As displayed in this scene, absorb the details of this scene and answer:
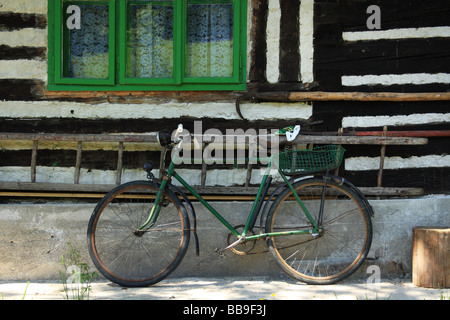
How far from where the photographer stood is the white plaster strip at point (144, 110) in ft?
17.4

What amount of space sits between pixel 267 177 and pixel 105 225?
153 centimetres

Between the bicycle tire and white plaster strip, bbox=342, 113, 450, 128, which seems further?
white plaster strip, bbox=342, 113, 450, 128

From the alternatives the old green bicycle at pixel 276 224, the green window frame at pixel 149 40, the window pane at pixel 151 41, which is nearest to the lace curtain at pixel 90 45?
the green window frame at pixel 149 40

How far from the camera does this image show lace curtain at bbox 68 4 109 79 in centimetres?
536

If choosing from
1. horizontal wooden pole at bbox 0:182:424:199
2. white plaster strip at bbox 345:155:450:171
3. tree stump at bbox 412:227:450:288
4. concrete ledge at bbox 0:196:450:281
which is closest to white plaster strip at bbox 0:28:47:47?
horizontal wooden pole at bbox 0:182:424:199

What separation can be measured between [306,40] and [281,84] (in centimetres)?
47

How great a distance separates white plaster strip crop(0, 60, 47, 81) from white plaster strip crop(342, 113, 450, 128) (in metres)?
Answer: 2.87

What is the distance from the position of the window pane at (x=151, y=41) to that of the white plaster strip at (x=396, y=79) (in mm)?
1700

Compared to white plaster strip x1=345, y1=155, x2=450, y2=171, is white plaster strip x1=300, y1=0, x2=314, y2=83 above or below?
above

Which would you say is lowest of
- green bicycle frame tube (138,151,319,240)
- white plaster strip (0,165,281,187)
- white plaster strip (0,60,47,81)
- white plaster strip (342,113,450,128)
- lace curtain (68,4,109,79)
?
green bicycle frame tube (138,151,319,240)

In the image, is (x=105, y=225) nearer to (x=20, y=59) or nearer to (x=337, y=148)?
(x=20, y=59)

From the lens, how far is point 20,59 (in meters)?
5.28

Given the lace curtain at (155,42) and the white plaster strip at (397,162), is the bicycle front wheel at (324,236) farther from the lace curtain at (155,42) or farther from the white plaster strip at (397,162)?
the lace curtain at (155,42)

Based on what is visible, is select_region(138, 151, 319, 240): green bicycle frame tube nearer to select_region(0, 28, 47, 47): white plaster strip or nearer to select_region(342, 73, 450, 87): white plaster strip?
select_region(342, 73, 450, 87): white plaster strip
